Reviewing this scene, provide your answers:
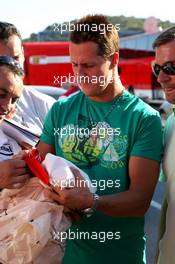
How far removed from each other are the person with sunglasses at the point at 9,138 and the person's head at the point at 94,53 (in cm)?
28

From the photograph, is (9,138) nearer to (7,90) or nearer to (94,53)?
(7,90)

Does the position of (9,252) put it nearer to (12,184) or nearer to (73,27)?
(12,184)

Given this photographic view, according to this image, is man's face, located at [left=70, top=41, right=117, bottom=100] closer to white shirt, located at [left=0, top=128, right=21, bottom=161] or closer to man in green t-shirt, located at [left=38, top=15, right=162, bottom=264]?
man in green t-shirt, located at [left=38, top=15, right=162, bottom=264]

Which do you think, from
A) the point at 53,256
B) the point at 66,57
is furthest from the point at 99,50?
the point at 66,57

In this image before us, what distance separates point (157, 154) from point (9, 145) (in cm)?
64

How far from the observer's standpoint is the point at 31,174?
2393 millimetres

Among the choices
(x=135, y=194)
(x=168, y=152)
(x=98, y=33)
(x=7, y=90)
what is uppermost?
(x=98, y=33)

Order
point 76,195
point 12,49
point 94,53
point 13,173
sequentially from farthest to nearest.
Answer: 1. point 12,49
2. point 94,53
3. point 13,173
4. point 76,195

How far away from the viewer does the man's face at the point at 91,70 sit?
2451 mm

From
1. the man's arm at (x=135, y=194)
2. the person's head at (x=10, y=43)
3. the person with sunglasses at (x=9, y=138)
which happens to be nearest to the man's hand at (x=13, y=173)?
the person with sunglasses at (x=9, y=138)

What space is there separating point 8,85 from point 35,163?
39cm

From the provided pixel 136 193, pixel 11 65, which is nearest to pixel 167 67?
pixel 136 193

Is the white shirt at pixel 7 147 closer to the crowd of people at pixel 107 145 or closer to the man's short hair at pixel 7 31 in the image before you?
the crowd of people at pixel 107 145

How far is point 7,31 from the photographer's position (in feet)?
10.8
